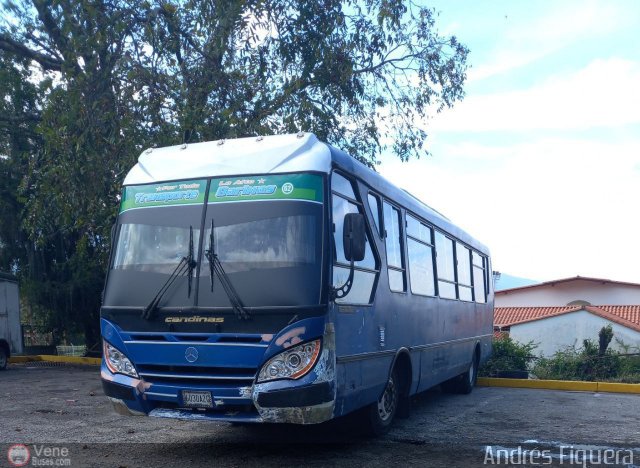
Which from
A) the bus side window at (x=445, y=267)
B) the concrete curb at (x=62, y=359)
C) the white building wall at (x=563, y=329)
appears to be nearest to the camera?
the bus side window at (x=445, y=267)

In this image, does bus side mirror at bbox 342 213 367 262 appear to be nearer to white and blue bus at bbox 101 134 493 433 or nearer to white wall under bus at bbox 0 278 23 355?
white and blue bus at bbox 101 134 493 433

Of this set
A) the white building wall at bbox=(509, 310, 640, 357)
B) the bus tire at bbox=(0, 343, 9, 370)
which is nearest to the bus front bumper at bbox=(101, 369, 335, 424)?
the bus tire at bbox=(0, 343, 9, 370)

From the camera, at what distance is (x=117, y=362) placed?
281 inches

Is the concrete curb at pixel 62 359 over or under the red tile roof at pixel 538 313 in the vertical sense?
under

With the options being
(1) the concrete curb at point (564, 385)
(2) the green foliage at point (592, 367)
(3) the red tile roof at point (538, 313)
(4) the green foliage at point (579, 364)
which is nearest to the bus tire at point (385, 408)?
(1) the concrete curb at point (564, 385)

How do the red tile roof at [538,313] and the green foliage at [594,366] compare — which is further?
the red tile roof at [538,313]

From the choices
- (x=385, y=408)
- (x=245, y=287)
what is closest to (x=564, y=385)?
(x=385, y=408)

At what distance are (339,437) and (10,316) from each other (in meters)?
13.8

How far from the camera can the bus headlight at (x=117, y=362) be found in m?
7.03

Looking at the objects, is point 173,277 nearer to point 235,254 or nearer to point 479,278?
point 235,254

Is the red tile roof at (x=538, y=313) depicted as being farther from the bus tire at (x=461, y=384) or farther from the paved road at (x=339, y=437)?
the paved road at (x=339, y=437)

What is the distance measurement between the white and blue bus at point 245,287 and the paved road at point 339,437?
1.99 feet

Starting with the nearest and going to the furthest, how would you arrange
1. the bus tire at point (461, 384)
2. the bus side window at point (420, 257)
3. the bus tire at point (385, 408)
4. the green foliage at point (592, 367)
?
the bus tire at point (385, 408) → the bus side window at point (420, 257) → the bus tire at point (461, 384) → the green foliage at point (592, 367)

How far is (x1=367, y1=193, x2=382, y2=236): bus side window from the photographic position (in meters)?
8.30
